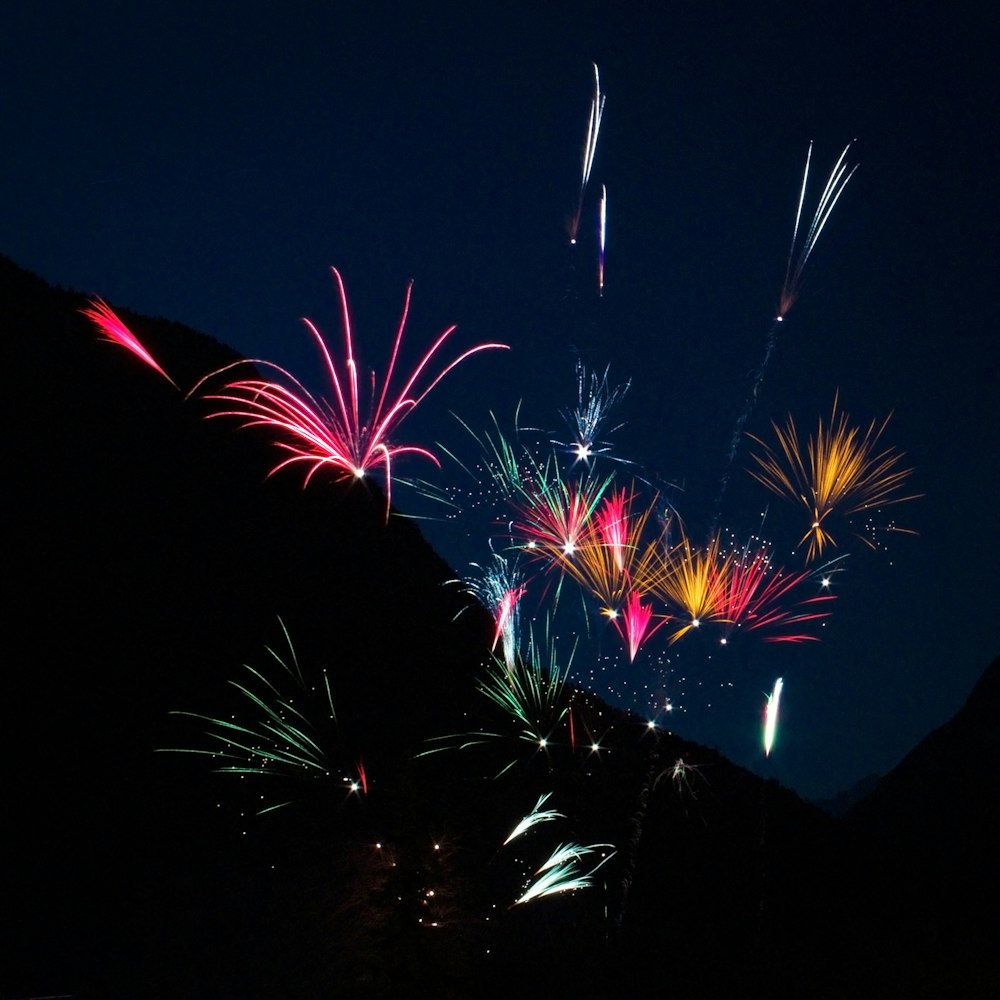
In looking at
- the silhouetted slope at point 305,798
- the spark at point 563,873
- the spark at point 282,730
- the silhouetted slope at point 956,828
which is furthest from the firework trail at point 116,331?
the silhouetted slope at point 956,828

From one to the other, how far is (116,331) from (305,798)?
58.0ft

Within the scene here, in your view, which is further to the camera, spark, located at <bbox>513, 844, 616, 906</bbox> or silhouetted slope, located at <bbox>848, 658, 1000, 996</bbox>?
silhouetted slope, located at <bbox>848, 658, 1000, 996</bbox>

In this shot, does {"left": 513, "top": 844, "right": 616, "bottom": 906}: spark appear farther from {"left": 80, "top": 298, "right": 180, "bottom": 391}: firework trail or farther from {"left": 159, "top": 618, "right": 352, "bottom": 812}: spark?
{"left": 80, "top": 298, "right": 180, "bottom": 391}: firework trail

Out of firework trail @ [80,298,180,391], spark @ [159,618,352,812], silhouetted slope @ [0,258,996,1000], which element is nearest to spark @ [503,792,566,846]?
silhouetted slope @ [0,258,996,1000]

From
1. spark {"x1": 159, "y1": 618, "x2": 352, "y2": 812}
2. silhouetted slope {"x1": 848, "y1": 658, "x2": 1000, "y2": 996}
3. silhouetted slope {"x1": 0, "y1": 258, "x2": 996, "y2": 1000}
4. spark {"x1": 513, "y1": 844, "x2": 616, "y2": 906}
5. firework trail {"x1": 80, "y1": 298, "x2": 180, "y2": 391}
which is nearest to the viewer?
silhouetted slope {"x1": 0, "y1": 258, "x2": 996, "y2": 1000}

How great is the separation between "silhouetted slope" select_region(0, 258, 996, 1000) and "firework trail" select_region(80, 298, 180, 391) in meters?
0.61

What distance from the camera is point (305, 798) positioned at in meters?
14.8

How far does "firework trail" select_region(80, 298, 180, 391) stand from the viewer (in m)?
25.6

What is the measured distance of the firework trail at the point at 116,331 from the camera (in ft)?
83.9

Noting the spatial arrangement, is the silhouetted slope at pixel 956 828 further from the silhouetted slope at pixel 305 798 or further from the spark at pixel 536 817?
the spark at pixel 536 817

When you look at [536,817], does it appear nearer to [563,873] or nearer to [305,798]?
[563,873]

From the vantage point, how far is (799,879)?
1680 centimetres

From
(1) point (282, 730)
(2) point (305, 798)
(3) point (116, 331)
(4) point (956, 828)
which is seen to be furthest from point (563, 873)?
(4) point (956, 828)

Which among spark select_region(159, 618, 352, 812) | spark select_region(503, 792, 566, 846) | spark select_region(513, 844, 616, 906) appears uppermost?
spark select_region(159, 618, 352, 812)
